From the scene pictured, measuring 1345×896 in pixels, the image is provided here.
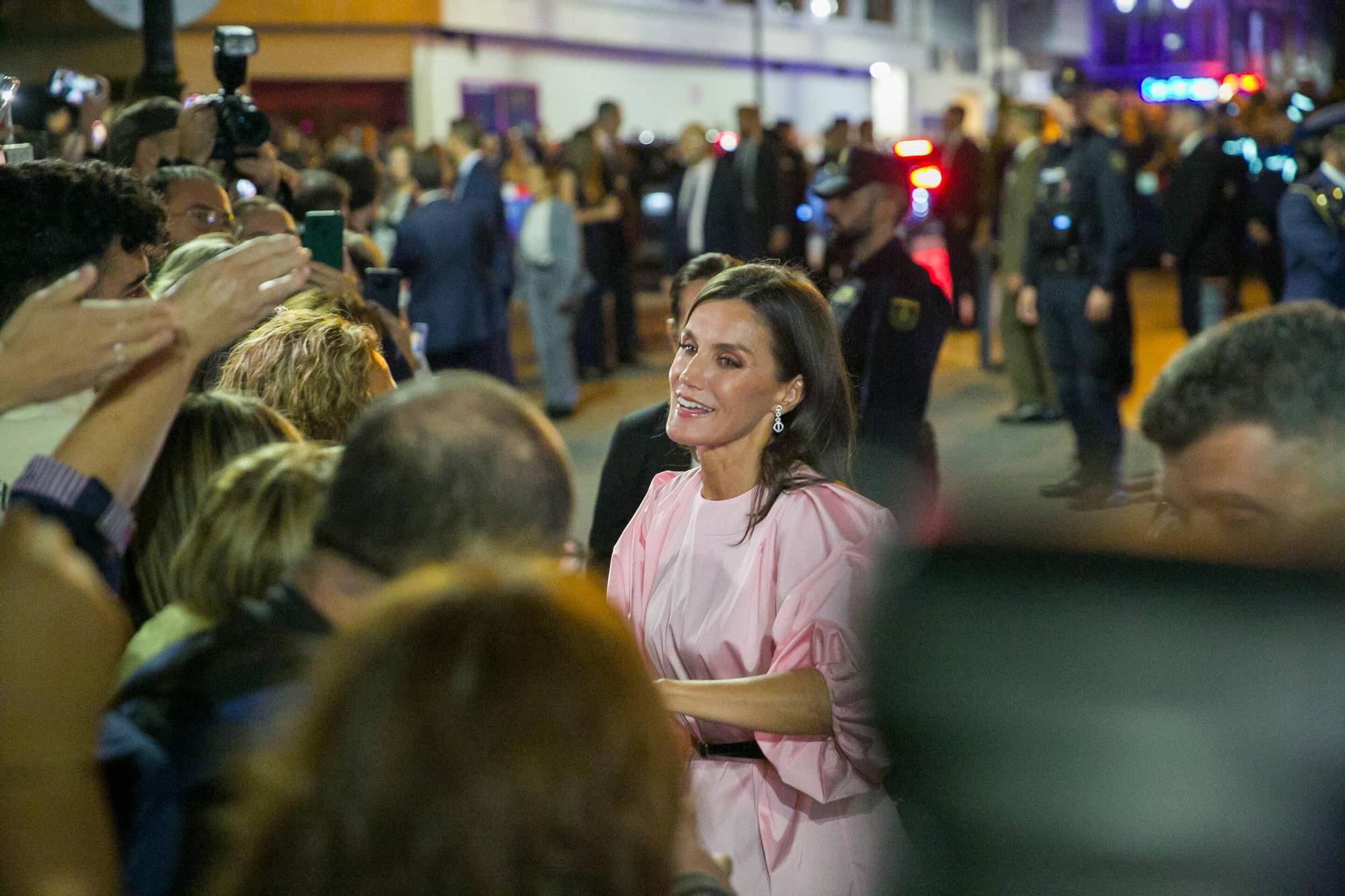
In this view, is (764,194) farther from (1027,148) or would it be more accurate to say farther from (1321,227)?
(1321,227)

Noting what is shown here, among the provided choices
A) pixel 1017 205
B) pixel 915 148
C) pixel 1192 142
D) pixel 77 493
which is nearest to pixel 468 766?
pixel 77 493

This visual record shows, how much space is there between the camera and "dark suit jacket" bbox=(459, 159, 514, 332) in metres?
9.97

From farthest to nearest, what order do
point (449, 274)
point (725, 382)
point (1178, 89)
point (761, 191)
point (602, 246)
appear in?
1. point (1178, 89)
2. point (761, 191)
3. point (602, 246)
4. point (449, 274)
5. point (725, 382)

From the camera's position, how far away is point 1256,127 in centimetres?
1462

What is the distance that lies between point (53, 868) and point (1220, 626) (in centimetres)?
119

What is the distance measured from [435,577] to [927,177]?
452 inches

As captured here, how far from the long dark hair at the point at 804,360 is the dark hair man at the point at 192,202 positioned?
2.17 m

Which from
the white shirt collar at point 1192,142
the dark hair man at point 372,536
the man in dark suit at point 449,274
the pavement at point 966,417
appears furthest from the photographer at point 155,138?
the white shirt collar at point 1192,142

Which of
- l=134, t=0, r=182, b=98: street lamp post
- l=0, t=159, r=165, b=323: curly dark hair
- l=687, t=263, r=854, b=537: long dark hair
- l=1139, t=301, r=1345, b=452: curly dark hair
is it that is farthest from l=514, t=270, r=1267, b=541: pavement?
l=1139, t=301, r=1345, b=452: curly dark hair

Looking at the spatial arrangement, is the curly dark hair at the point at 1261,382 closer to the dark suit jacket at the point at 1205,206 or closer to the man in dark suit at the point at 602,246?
the man in dark suit at the point at 602,246

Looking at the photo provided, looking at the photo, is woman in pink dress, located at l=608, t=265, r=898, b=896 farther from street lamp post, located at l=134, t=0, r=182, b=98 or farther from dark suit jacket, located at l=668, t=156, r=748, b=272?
dark suit jacket, located at l=668, t=156, r=748, b=272

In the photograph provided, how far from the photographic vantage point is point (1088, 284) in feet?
28.6

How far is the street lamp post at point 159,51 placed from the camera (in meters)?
6.62

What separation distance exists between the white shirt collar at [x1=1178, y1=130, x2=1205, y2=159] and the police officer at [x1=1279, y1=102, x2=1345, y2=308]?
14.3 feet
